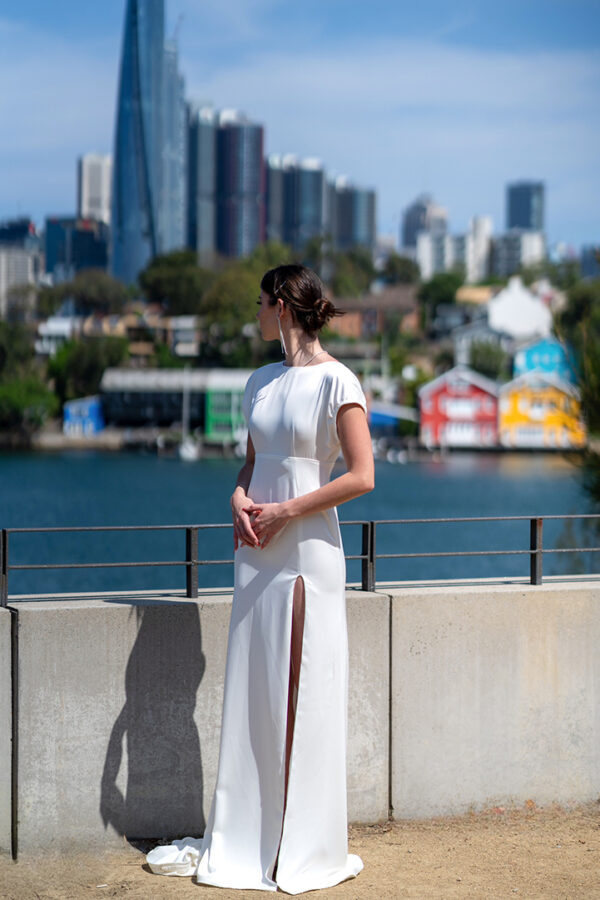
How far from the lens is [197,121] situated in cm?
19688

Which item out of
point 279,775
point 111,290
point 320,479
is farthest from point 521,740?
point 111,290

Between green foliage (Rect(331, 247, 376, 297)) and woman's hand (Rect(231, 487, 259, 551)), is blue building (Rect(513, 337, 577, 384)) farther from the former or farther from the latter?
woman's hand (Rect(231, 487, 259, 551))

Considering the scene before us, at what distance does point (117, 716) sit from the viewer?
4.22 metres

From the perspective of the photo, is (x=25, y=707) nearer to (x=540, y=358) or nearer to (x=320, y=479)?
(x=320, y=479)

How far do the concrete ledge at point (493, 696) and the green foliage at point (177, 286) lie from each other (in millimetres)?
109041

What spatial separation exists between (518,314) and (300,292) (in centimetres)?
10491

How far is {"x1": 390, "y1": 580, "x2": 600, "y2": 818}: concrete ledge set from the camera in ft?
14.9

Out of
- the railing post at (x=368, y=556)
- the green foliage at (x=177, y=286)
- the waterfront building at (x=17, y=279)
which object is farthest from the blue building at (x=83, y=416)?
the railing post at (x=368, y=556)

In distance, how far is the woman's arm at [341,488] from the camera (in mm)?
3584

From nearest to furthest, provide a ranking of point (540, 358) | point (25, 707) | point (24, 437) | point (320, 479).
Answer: point (320, 479), point (25, 707), point (540, 358), point (24, 437)

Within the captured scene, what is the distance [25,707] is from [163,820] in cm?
62

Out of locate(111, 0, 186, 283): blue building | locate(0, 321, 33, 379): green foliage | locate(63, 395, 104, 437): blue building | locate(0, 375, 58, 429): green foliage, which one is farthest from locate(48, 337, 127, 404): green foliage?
locate(111, 0, 186, 283): blue building

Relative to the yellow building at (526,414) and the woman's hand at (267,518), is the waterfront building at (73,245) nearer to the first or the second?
the yellow building at (526,414)

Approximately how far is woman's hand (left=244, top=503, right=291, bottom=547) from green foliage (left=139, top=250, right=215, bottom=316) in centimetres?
10992
